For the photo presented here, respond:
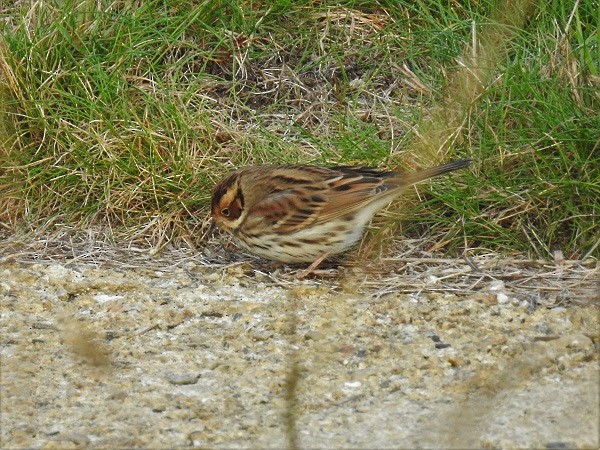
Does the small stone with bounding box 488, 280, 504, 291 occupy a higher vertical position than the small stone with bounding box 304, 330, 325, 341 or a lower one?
higher

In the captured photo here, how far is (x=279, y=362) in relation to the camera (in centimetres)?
510

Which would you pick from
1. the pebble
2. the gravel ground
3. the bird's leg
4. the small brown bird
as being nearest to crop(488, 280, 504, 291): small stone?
the gravel ground

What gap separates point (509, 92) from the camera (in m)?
6.64

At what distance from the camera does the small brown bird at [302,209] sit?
632 centimetres

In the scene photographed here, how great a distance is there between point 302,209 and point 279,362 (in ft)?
4.88

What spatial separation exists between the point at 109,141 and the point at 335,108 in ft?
4.93

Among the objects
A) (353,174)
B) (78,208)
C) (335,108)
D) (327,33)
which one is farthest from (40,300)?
(327,33)

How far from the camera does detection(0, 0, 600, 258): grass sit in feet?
20.7

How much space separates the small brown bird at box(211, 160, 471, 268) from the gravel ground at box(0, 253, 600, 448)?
0.19 meters

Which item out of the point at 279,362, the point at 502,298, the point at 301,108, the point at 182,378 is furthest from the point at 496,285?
the point at 301,108

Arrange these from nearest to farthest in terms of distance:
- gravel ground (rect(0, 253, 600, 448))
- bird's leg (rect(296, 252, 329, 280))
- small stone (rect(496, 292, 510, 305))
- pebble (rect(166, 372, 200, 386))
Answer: gravel ground (rect(0, 253, 600, 448)) → pebble (rect(166, 372, 200, 386)) → small stone (rect(496, 292, 510, 305)) → bird's leg (rect(296, 252, 329, 280))

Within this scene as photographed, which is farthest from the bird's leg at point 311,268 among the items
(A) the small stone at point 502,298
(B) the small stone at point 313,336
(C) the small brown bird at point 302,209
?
(A) the small stone at point 502,298

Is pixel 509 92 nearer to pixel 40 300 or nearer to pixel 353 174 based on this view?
pixel 353 174

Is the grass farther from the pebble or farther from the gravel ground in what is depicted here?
the pebble
